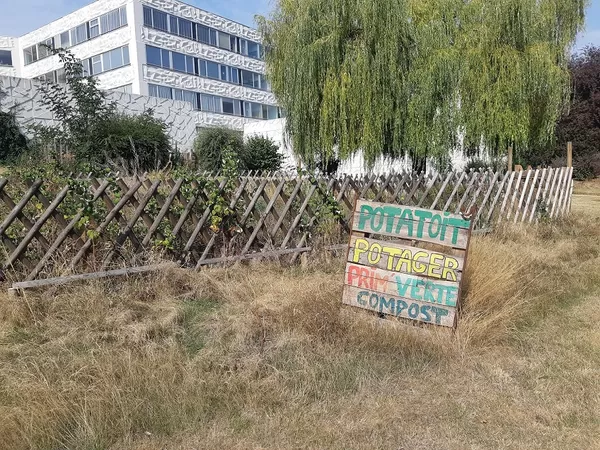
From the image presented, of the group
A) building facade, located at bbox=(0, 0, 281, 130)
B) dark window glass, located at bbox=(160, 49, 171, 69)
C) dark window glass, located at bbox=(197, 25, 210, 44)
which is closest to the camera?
building facade, located at bbox=(0, 0, 281, 130)

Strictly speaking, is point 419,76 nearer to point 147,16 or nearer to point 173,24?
point 147,16

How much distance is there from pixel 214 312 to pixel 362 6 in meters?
9.56

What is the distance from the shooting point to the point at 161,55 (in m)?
33.1

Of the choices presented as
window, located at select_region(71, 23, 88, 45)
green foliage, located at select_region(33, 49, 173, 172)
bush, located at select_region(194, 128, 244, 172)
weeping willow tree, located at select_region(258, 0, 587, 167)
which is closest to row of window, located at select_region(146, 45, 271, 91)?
window, located at select_region(71, 23, 88, 45)

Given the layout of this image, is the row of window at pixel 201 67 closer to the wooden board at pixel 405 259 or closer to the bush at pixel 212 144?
the bush at pixel 212 144

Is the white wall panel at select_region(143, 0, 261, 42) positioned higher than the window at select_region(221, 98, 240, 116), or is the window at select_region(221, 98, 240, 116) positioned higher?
the white wall panel at select_region(143, 0, 261, 42)

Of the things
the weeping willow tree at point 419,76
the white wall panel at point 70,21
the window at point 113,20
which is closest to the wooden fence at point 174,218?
the weeping willow tree at point 419,76

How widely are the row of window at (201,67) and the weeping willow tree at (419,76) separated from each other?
804 inches

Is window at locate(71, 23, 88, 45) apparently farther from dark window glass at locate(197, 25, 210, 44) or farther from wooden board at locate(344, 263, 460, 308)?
wooden board at locate(344, 263, 460, 308)

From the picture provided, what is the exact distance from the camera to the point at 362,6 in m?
11.5

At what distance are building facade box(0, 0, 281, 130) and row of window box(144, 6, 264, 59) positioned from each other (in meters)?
0.06

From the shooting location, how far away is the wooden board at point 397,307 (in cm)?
381

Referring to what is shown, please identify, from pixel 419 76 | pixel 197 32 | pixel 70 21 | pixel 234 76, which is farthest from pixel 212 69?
pixel 419 76

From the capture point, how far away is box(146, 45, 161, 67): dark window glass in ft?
105
